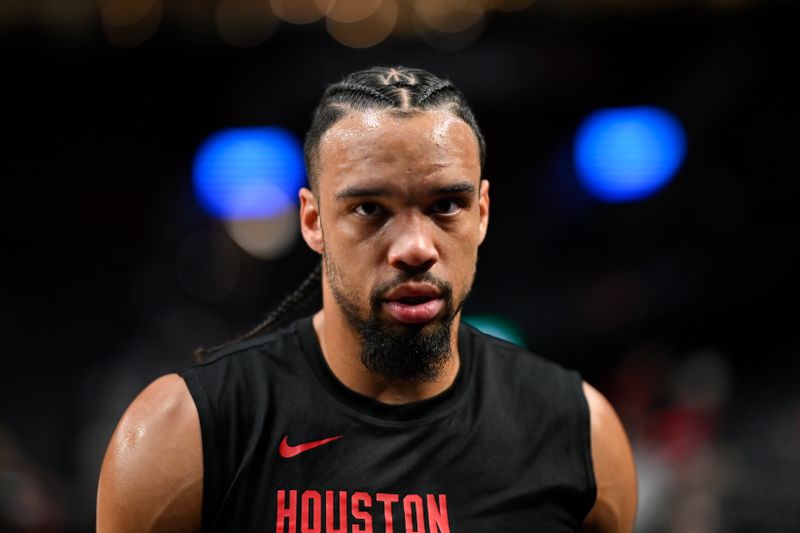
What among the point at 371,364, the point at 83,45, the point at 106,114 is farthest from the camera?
the point at 106,114

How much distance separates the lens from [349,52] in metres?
7.12

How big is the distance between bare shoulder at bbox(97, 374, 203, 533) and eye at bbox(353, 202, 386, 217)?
47cm

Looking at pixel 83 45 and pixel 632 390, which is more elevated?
pixel 83 45

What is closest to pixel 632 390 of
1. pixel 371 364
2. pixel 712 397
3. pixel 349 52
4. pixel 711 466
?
pixel 712 397

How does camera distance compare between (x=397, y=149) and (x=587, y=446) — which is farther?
(x=587, y=446)

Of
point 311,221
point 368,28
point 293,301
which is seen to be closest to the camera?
point 311,221

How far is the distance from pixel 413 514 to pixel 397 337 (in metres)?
0.32

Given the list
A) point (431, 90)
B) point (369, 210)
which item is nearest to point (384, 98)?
point (431, 90)

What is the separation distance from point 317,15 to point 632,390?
12.3 feet

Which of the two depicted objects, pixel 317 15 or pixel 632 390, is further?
pixel 317 15

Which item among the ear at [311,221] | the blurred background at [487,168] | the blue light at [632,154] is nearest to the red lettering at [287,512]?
the ear at [311,221]

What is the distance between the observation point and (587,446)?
1809 mm

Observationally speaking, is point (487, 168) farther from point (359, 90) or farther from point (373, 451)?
point (373, 451)

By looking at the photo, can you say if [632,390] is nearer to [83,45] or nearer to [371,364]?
[371,364]
